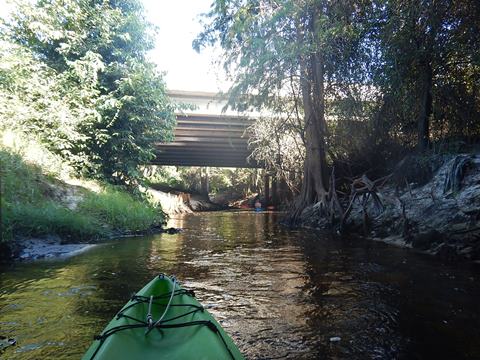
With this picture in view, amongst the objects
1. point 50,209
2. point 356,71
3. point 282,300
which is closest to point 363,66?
point 356,71

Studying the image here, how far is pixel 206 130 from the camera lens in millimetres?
19438

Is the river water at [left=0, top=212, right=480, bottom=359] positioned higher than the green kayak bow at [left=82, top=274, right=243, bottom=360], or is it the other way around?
the green kayak bow at [left=82, top=274, right=243, bottom=360]

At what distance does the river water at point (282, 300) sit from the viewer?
10.8 feet

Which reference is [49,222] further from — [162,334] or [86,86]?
[162,334]

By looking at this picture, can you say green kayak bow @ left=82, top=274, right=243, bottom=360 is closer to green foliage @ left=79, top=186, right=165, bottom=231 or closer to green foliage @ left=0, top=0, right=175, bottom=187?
green foliage @ left=79, top=186, right=165, bottom=231

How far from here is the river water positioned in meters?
3.29

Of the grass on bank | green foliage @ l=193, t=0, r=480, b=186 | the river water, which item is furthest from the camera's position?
green foliage @ l=193, t=0, r=480, b=186

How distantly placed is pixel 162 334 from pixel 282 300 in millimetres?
2351

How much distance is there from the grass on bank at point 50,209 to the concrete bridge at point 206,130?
18.9 ft

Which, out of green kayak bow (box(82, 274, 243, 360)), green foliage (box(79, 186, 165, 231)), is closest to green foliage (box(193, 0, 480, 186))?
green foliage (box(79, 186, 165, 231))

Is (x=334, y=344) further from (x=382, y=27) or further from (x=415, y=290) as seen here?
(x=382, y=27)

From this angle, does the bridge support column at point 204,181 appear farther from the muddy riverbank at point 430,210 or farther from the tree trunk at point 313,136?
→ the muddy riverbank at point 430,210

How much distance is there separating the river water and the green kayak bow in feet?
2.29

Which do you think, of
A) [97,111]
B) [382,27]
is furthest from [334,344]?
[97,111]
